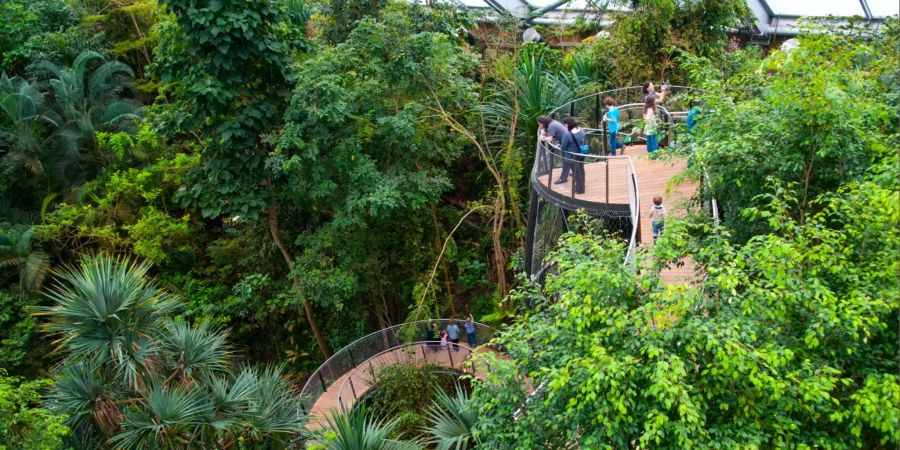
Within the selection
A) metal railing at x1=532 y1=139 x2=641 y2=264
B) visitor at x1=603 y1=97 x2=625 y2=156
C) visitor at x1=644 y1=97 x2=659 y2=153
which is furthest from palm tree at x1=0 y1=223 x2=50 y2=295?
visitor at x1=644 y1=97 x2=659 y2=153

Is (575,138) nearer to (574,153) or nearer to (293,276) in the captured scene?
(574,153)

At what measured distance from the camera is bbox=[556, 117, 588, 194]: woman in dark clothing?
459 inches

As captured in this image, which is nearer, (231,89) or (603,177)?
(603,177)

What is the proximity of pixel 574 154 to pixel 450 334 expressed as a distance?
4.66m

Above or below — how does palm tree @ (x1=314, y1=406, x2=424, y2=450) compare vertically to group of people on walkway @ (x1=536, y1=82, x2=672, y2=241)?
below

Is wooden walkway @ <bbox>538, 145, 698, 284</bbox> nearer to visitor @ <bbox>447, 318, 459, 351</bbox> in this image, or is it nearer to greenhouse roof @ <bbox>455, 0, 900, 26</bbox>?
visitor @ <bbox>447, 318, 459, 351</bbox>

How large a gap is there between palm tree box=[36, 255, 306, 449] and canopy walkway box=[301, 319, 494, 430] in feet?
10.4

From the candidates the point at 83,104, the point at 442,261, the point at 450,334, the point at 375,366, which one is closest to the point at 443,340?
the point at 450,334

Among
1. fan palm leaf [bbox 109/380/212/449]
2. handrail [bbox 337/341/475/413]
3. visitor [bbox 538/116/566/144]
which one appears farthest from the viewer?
handrail [bbox 337/341/475/413]

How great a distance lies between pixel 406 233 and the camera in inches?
658

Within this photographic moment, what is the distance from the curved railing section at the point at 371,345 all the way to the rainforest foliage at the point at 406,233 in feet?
1.98

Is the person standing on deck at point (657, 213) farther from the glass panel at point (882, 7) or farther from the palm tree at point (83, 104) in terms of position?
the palm tree at point (83, 104)

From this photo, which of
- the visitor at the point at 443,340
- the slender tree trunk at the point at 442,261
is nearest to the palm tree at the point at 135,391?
the visitor at the point at 443,340

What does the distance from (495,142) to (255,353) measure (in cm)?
764
